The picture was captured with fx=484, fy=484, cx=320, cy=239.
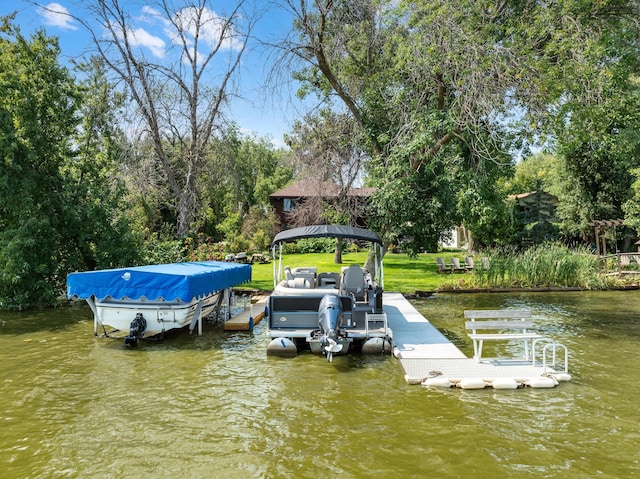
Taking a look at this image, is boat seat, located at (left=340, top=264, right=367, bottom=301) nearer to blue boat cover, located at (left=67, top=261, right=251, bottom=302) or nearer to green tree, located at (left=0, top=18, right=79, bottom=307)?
blue boat cover, located at (left=67, top=261, right=251, bottom=302)

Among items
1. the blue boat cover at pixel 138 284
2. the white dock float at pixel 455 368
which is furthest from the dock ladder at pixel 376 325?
the blue boat cover at pixel 138 284

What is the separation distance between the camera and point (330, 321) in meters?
9.88

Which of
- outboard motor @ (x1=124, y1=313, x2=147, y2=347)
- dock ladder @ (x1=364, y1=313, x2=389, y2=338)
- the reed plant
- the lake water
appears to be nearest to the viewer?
the lake water

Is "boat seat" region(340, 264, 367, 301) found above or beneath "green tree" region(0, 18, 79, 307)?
beneath

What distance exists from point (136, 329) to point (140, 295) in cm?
86

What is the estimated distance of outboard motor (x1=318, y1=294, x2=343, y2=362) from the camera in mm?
9440

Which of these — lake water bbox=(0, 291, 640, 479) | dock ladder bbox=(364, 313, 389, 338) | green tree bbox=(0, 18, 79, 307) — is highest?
green tree bbox=(0, 18, 79, 307)

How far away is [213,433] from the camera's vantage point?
6723mm

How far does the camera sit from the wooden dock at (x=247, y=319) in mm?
14078

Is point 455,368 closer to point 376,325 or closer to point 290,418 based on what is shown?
point 376,325

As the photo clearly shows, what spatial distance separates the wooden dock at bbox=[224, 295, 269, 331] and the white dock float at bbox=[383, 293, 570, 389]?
14.9ft

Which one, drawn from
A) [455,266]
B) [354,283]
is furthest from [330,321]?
[455,266]

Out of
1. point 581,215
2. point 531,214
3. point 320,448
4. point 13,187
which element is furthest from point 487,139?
point 531,214

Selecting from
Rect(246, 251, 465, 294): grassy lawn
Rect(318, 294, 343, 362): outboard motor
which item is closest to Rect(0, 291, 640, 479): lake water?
Rect(318, 294, 343, 362): outboard motor
